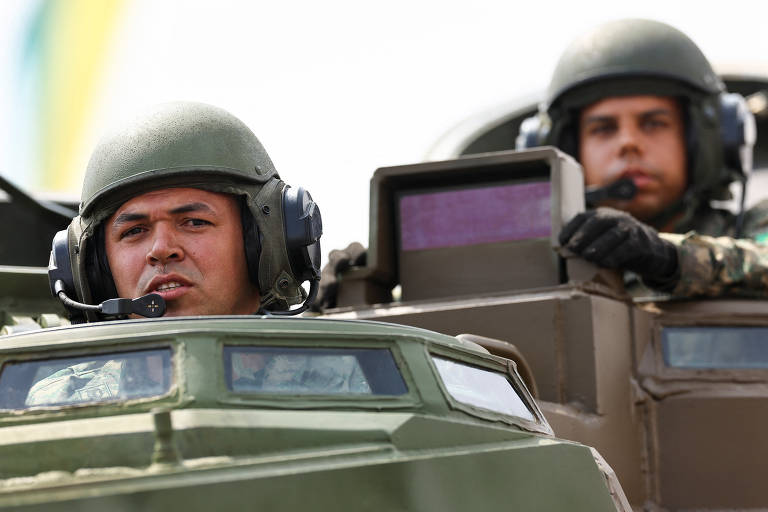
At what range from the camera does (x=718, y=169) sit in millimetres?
9344

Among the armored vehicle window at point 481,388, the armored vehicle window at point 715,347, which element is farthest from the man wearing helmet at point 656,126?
the armored vehicle window at point 481,388

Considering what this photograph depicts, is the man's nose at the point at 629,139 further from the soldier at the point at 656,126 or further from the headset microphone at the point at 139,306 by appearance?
the headset microphone at the point at 139,306

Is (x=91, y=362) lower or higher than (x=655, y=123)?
higher

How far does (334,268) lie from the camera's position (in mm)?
7402

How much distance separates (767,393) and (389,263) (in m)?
2.07

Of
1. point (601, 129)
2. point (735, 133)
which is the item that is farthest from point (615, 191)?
point (735, 133)

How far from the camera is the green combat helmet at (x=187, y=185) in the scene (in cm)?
476

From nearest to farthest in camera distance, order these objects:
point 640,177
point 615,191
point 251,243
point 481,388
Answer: point 481,388 → point 251,243 → point 615,191 → point 640,177

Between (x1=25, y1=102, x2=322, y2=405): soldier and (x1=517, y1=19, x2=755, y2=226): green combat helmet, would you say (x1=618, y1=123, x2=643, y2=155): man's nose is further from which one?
(x1=25, y1=102, x2=322, y2=405): soldier

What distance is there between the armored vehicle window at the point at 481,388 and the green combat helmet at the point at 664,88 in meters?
5.39

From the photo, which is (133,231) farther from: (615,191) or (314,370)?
(615,191)

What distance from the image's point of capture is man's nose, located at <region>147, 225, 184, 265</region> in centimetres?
463

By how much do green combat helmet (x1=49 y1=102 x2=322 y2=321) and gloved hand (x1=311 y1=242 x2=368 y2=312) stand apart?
7.99 ft

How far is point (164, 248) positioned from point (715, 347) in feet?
11.4
